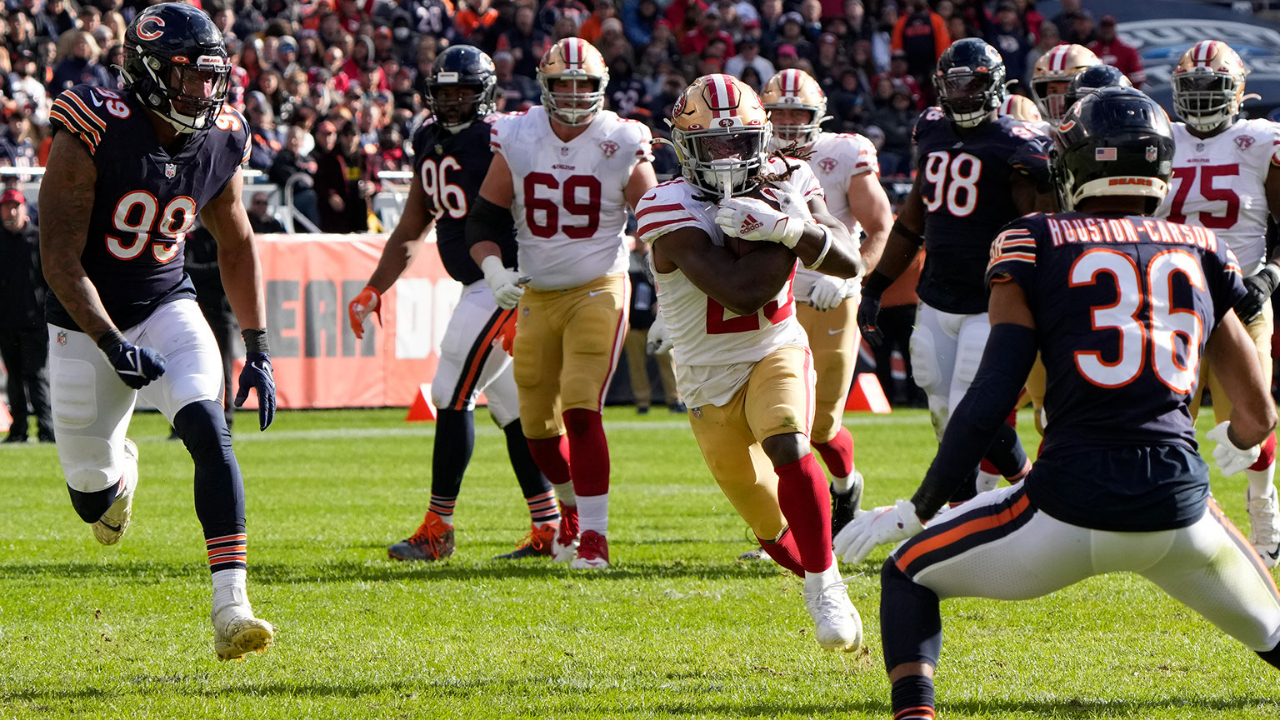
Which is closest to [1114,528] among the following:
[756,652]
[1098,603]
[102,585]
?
[756,652]

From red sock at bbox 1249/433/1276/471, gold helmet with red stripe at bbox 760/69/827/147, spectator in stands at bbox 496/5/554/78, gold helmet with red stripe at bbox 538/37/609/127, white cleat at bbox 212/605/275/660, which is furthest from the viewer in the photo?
spectator in stands at bbox 496/5/554/78

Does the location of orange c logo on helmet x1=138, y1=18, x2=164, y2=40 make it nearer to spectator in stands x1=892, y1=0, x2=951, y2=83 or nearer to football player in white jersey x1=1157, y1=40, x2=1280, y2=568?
football player in white jersey x1=1157, y1=40, x2=1280, y2=568

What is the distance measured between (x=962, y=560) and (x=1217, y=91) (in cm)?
372

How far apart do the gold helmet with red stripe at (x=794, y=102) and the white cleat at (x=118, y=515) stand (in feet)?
9.03

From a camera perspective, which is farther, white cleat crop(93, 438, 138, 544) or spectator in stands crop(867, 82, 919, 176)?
spectator in stands crop(867, 82, 919, 176)

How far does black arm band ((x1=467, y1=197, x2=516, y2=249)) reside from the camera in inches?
237

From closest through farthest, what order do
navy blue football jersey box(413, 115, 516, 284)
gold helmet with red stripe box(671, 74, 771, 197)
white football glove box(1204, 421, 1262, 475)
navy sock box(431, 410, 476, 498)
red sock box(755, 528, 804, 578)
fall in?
1. white football glove box(1204, 421, 1262, 475)
2. gold helmet with red stripe box(671, 74, 771, 197)
3. red sock box(755, 528, 804, 578)
4. navy sock box(431, 410, 476, 498)
5. navy blue football jersey box(413, 115, 516, 284)

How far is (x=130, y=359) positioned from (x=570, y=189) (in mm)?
2311

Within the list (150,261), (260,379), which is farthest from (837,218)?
(150,261)

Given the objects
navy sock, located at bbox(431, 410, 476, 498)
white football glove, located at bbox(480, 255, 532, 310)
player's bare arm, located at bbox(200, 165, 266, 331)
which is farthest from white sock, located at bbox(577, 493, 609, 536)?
player's bare arm, located at bbox(200, 165, 266, 331)

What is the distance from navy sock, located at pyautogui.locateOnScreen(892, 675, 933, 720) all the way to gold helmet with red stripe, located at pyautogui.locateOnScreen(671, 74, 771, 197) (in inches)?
68.8

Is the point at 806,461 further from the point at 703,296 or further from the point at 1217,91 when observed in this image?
the point at 1217,91

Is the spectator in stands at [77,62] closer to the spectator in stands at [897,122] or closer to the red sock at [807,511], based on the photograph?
the spectator in stands at [897,122]

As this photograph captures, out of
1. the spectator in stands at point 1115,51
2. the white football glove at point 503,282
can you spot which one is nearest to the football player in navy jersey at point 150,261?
the white football glove at point 503,282
